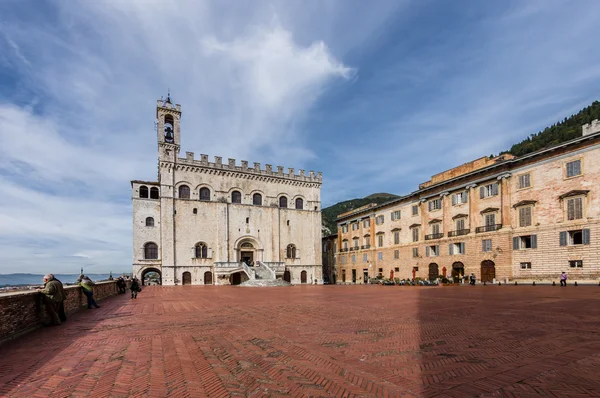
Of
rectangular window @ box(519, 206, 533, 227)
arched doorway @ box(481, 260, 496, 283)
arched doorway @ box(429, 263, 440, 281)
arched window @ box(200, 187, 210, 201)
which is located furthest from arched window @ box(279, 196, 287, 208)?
rectangular window @ box(519, 206, 533, 227)

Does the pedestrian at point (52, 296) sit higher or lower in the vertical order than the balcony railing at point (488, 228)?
lower

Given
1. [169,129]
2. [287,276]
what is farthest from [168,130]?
[287,276]

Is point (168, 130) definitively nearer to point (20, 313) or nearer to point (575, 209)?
point (20, 313)

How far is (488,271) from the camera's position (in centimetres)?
2864

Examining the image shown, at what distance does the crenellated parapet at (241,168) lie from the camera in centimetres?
3809

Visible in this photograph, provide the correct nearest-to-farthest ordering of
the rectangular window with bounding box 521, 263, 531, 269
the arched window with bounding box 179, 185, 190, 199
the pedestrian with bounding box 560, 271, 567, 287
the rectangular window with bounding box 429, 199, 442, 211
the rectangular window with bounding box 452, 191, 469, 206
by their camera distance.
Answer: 1. the pedestrian with bounding box 560, 271, 567, 287
2. the rectangular window with bounding box 521, 263, 531, 269
3. the rectangular window with bounding box 452, 191, 469, 206
4. the rectangular window with bounding box 429, 199, 442, 211
5. the arched window with bounding box 179, 185, 190, 199

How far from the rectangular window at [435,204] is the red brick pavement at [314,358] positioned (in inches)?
1029

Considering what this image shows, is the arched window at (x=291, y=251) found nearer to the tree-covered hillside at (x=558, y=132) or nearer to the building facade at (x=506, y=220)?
the building facade at (x=506, y=220)

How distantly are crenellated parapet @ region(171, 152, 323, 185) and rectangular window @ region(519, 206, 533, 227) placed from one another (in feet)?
84.0

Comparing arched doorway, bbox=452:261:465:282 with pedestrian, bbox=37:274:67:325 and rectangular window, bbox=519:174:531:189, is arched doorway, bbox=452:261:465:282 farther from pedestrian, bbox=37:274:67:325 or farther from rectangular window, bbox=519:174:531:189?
pedestrian, bbox=37:274:67:325

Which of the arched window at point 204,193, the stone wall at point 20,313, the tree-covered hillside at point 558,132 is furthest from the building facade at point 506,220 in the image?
the tree-covered hillside at point 558,132

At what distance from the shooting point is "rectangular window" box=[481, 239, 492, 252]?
93.8 ft

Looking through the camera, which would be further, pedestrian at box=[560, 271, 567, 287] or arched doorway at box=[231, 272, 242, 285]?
arched doorway at box=[231, 272, 242, 285]

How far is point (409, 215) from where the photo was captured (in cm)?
3891
